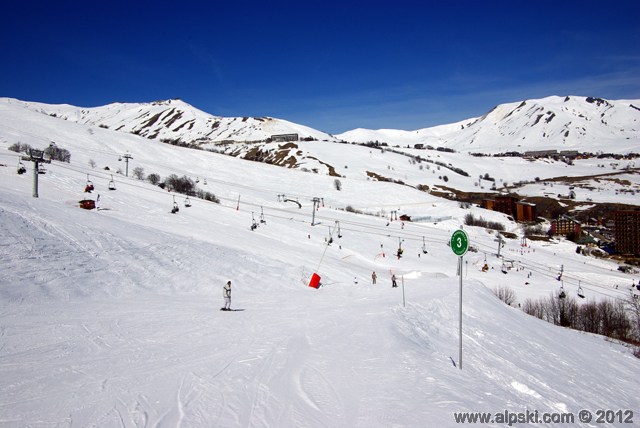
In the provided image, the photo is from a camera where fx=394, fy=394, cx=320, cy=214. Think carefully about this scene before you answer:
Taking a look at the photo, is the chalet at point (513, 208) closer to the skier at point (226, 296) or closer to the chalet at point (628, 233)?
the chalet at point (628, 233)

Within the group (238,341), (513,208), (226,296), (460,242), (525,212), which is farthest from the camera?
(513,208)

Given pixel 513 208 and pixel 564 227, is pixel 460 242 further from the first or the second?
A: pixel 513 208

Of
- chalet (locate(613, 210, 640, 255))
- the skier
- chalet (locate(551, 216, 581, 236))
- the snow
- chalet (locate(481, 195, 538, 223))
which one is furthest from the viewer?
chalet (locate(481, 195, 538, 223))

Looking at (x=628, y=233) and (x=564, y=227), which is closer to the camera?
(x=628, y=233)

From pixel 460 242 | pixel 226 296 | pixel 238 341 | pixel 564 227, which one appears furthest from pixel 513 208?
pixel 238 341

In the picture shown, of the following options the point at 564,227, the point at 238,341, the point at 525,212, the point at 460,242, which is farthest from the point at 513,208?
the point at 238,341

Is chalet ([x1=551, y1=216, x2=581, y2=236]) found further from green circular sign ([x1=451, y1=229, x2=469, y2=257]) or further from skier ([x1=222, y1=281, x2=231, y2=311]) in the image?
green circular sign ([x1=451, y1=229, x2=469, y2=257])

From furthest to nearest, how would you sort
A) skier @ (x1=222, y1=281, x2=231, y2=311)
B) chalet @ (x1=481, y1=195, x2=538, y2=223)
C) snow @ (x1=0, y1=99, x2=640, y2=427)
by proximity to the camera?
chalet @ (x1=481, y1=195, x2=538, y2=223), skier @ (x1=222, y1=281, x2=231, y2=311), snow @ (x1=0, y1=99, x2=640, y2=427)

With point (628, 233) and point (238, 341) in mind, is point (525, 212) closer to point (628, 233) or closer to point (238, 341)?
point (628, 233)

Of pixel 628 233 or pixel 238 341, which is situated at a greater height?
pixel 238 341

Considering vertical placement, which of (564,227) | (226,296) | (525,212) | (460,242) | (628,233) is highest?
(460,242)

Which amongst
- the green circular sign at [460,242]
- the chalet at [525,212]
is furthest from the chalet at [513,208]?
the green circular sign at [460,242]

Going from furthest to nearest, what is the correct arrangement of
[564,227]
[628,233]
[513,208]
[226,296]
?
1. [513,208]
2. [564,227]
3. [628,233]
4. [226,296]

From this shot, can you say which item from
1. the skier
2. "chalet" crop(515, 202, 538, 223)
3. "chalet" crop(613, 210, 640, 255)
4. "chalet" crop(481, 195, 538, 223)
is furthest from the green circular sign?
"chalet" crop(515, 202, 538, 223)
